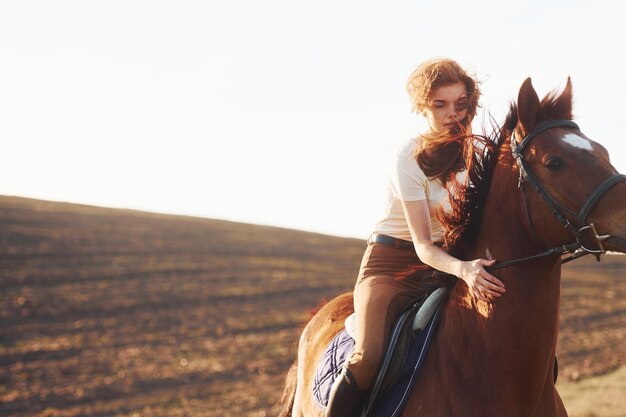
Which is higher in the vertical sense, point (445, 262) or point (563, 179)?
point (563, 179)

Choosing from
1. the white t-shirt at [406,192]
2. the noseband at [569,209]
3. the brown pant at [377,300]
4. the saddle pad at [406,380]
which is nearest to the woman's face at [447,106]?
the white t-shirt at [406,192]

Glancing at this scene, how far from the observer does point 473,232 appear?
141 inches

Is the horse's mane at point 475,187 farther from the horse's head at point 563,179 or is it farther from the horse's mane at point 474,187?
the horse's head at point 563,179

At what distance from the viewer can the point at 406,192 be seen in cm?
370

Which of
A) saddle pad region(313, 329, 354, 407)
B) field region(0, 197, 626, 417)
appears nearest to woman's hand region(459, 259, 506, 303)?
saddle pad region(313, 329, 354, 407)

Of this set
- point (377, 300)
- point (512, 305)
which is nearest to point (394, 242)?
point (377, 300)

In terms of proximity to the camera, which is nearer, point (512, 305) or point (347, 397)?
point (512, 305)

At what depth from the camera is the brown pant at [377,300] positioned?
12.3 feet

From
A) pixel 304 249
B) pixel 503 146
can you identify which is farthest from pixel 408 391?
pixel 304 249

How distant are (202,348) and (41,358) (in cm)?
373

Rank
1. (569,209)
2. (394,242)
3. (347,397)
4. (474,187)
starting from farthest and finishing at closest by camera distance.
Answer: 1. (394,242)
2. (347,397)
3. (474,187)
4. (569,209)

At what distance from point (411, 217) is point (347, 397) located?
114 cm

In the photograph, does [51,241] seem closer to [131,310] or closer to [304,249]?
[131,310]

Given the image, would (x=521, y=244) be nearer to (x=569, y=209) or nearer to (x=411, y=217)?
(x=569, y=209)
